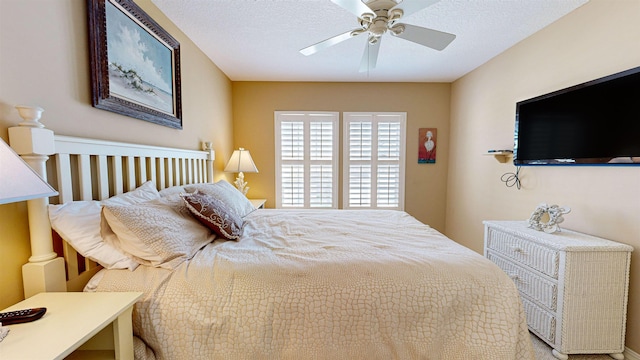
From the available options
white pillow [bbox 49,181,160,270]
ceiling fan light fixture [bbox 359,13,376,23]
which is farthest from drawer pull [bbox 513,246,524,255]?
white pillow [bbox 49,181,160,270]

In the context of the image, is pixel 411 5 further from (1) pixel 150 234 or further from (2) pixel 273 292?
(1) pixel 150 234

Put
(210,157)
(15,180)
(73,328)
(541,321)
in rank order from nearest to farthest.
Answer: (15,180) → (73,328) → (541,321) → (210,157)

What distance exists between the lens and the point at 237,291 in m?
1.10

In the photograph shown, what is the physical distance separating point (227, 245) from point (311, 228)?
2.09 feet

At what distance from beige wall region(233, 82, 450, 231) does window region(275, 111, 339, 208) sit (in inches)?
4.7

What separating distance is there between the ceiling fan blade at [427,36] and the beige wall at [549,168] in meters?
1.07

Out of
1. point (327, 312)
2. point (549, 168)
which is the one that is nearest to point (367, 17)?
point (327, 312)

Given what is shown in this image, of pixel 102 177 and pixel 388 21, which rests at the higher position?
pixel 388 21

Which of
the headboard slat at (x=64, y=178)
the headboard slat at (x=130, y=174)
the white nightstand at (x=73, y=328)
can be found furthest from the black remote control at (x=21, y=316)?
the headboard slat at (x=130, y=174)

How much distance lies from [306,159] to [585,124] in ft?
9.36

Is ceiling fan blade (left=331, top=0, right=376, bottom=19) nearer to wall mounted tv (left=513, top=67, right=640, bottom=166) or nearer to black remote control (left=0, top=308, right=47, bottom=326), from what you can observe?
wall mounted tv (left=513, top=67, right=640, bottom=166)

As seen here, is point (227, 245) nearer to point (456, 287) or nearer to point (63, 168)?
point (63, 168)

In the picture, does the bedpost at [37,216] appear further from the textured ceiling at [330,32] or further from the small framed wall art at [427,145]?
the small framed wall art at [427,145]

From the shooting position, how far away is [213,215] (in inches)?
60.6
